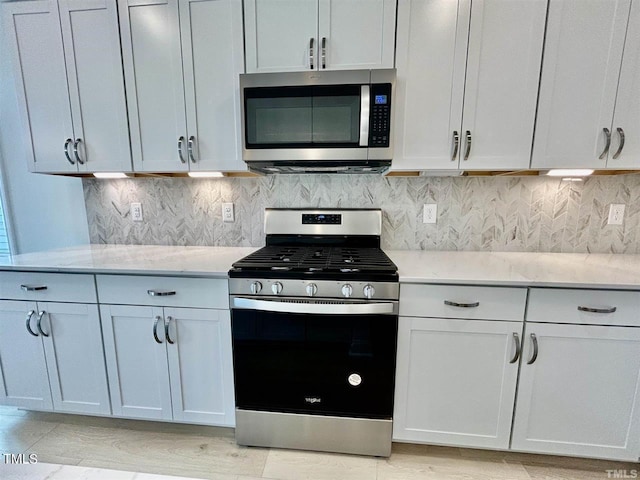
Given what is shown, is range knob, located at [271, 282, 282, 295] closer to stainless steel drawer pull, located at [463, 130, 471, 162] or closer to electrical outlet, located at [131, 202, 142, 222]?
stainless steel drawer pull, located at [463, 130, 471, 162]

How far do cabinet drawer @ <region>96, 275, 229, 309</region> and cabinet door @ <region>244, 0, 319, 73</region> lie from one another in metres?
1.13

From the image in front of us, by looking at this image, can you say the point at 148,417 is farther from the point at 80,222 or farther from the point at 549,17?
the point at 549,17

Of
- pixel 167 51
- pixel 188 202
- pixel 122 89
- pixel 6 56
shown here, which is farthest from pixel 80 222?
pixel 167 51

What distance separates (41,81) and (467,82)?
2.29 meters

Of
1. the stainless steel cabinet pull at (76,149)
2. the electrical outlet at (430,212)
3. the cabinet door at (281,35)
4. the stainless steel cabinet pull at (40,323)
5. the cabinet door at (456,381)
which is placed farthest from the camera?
the electrical outlet at (430,212)

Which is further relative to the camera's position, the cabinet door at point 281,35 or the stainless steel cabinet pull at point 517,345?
the cabinet door at point 281,35

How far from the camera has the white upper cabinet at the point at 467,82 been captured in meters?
1.42

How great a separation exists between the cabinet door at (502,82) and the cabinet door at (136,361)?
1823 millimetres

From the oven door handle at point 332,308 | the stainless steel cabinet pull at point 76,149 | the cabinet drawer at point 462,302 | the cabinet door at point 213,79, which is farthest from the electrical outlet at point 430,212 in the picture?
the stainless steel cabinet pull at point 76,149

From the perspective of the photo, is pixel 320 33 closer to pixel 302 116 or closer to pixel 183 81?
pixel 302 116

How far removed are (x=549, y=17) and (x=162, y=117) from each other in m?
1.97

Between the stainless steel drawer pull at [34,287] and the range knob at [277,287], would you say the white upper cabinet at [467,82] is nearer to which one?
the range knob at [277,287]

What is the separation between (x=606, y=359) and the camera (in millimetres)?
1331

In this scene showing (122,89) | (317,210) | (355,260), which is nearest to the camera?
(355,260)
